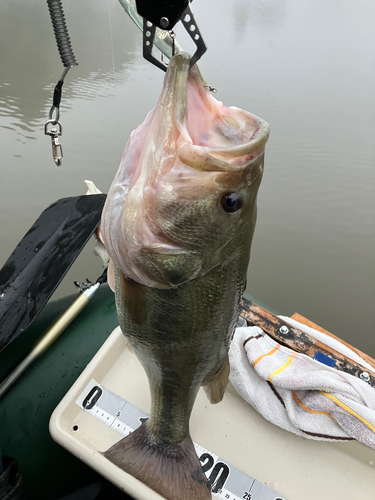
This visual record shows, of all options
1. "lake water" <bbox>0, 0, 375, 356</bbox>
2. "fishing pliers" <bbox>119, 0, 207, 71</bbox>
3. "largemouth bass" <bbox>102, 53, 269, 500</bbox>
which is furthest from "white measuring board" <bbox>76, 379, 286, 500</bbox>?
"lake water" <bbox>0, 0, 375, 356</bbox>

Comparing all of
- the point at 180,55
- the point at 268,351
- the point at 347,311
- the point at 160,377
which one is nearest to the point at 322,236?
the point at 347,311

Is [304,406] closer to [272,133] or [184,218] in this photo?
[184,218]

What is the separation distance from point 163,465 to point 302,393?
0.73 m

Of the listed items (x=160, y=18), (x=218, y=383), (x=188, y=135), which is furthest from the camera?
(x=218, y=383)

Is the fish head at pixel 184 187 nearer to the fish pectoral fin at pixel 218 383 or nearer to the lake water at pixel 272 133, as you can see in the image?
the fish pectoral fin at pixel 218 383

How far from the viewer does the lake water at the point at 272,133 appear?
3.18 meters

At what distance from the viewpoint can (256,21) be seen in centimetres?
762

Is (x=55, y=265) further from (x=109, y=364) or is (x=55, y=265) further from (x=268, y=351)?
(x=268, y=351)

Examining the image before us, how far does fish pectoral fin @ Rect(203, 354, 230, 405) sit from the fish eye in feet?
1.98

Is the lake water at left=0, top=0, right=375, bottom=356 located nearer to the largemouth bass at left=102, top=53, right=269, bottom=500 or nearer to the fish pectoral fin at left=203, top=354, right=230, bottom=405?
the largemouth bass at left=102, top=53, right=269, bottom=500

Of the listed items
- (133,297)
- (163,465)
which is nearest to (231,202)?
(133,297)

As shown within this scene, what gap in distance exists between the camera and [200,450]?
4.82 feet

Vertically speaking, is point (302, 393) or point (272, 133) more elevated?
point (272, 133)

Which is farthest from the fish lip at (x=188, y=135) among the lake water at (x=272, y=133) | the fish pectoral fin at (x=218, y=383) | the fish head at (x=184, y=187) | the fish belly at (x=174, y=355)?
the lake water at (x=272, y=133)
